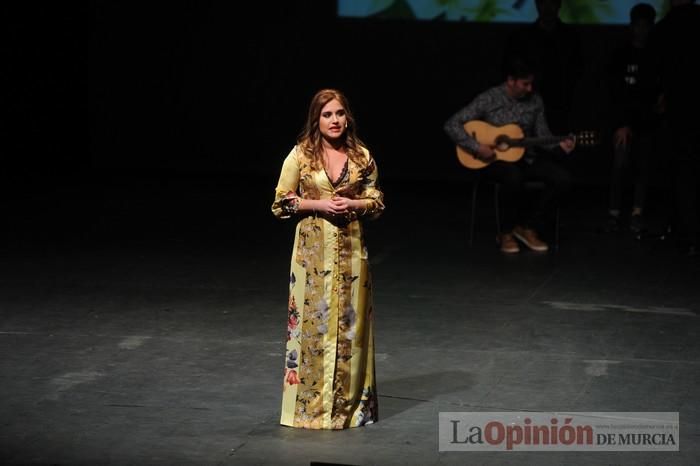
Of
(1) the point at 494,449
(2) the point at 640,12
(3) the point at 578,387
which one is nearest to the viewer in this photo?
(1) the point at 494,449

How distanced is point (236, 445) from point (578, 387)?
Answer: 160 cm

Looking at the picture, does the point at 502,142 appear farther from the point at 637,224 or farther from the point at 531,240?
the point at 637,224

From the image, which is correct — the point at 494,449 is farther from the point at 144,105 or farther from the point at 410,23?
the point at 144,105

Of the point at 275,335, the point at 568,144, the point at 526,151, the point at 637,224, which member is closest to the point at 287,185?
the point at 275,335

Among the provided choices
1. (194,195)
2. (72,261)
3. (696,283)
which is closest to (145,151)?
(194,195)

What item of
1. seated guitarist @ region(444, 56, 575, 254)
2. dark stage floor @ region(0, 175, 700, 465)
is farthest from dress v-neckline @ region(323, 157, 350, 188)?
seated guitarist @ region(444, 56, 575, 254)

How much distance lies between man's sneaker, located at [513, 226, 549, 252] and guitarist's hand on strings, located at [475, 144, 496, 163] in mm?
561

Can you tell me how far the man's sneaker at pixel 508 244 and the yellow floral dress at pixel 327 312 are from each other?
4.01 m

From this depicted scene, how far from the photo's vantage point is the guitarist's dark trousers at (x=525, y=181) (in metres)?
8.89

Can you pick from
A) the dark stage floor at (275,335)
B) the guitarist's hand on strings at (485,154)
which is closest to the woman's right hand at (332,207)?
the dark stage floor at (275,335)

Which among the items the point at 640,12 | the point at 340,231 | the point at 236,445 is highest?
the point at 640,12

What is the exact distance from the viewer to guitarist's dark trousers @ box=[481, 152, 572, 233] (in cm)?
889

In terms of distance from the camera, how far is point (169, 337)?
6.42 metres

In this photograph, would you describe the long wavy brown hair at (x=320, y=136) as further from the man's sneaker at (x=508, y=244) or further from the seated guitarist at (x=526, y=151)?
the man's sneaker at (x=508, y=244)
